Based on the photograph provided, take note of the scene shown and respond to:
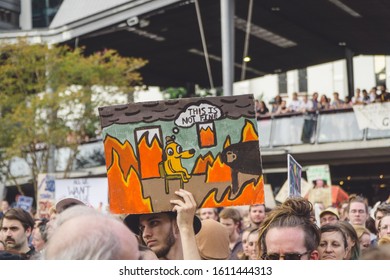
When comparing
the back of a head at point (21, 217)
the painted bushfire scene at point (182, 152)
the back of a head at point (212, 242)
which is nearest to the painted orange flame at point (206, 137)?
the painted bushfire scene at point (182, 152)

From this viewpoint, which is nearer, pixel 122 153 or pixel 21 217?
pixel 122 153

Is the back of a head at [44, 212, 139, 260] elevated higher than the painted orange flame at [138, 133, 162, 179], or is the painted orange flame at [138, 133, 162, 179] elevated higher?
the painted orange flame at [138, 133, 162, 179]

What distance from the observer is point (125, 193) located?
4.84 metres

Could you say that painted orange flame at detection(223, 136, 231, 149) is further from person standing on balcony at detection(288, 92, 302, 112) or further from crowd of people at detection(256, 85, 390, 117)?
person standing on balcony at detection(288, 92, 302, 112)

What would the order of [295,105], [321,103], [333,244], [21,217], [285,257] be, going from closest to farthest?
[285,257] → [333,244] → [21,217] → [321,103] → [295,105]

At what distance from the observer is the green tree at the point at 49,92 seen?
2995cm

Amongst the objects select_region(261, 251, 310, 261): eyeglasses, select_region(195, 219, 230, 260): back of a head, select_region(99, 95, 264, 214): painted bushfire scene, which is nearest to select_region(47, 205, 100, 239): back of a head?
select_region(261, 251, 310, 261): eyeglasses

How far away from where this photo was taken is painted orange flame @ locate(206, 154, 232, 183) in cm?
478

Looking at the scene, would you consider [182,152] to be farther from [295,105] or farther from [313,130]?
[295,105]

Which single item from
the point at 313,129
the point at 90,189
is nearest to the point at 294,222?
the point at 90,189

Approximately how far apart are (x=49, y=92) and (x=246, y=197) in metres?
25.8

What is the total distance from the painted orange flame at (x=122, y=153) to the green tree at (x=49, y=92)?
982 inches
